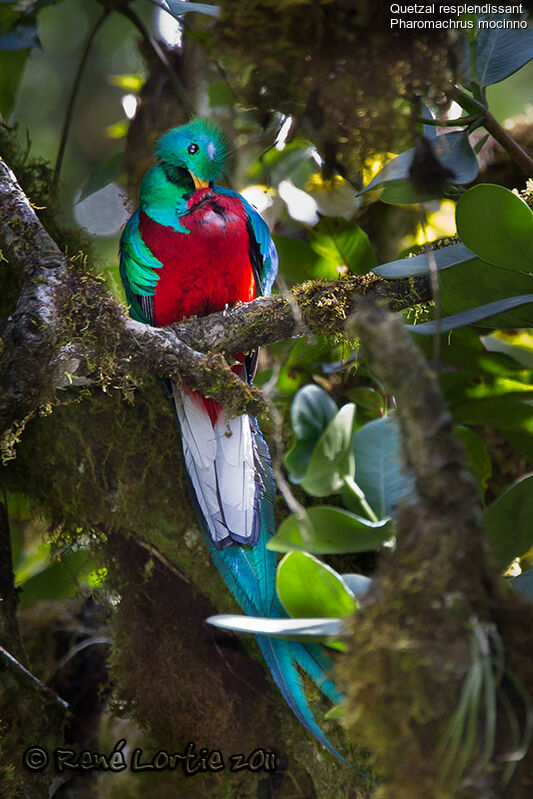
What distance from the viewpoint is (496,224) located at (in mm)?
1148

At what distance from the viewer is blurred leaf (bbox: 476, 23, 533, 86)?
1.36m

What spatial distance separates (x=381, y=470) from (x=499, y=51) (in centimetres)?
87

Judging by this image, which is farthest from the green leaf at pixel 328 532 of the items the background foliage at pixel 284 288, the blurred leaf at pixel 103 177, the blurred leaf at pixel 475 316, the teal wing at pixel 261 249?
the blurred leaf at pixel 103 177

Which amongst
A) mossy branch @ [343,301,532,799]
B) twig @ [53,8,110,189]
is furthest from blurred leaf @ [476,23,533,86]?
twig @ [53,8,110,189]

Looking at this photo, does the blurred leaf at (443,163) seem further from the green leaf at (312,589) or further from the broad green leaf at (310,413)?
the green leaf at (312,589)

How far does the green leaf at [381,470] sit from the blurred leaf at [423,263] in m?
0.35

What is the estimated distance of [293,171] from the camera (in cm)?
230

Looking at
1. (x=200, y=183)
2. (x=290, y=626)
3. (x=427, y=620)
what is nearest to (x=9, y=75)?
(x=200, y=183)

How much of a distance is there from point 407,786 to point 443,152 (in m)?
1.00

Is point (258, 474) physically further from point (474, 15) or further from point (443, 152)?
point (474, 15)

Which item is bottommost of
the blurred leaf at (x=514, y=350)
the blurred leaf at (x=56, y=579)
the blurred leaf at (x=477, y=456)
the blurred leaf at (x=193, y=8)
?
the blurred leaf at (x=56, y=579)

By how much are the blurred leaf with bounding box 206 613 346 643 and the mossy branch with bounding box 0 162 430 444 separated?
0.52 metres

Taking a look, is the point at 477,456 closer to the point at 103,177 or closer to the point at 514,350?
the point at 514,350

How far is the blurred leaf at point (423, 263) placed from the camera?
1263 mm
